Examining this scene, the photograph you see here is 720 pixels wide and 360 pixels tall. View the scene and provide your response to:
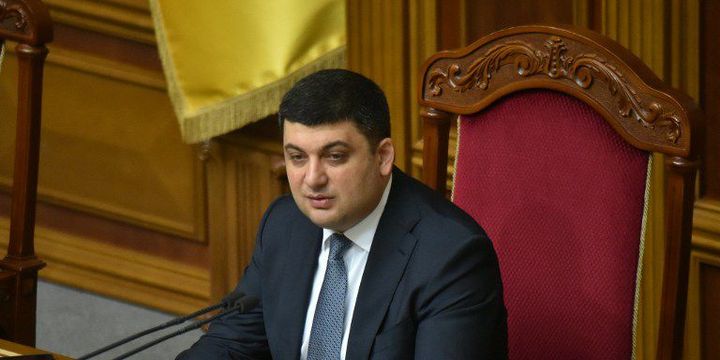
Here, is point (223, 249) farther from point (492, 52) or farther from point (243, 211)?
point (492, 52)

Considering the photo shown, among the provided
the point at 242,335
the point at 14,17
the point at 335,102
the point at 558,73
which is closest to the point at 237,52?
the point at 14,17

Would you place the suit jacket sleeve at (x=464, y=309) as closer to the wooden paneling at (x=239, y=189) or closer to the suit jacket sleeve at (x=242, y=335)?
the suit jacket sleeve at (x=242, y=335)

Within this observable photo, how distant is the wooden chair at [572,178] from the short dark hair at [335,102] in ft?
1.20

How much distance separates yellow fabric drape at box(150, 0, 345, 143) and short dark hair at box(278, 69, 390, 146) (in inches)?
70.3

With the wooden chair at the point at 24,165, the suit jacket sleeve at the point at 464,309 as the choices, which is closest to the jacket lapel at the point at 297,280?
the suit jacket sleeve at the point at 464,309

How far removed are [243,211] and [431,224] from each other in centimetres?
218

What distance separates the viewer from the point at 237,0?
4055 millimetres

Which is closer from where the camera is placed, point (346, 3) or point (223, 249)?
point (346, 3)

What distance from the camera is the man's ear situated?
2.25m

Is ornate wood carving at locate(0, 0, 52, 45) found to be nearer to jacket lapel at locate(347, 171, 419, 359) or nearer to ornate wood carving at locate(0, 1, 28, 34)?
ornate wood carving at locate(0, 1, 28, 34)

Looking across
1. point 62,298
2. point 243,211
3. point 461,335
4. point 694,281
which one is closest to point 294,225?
point 461,335

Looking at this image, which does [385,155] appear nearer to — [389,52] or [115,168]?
[389,52]

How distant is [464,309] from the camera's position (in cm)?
223

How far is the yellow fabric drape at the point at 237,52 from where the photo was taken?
4008 mm
